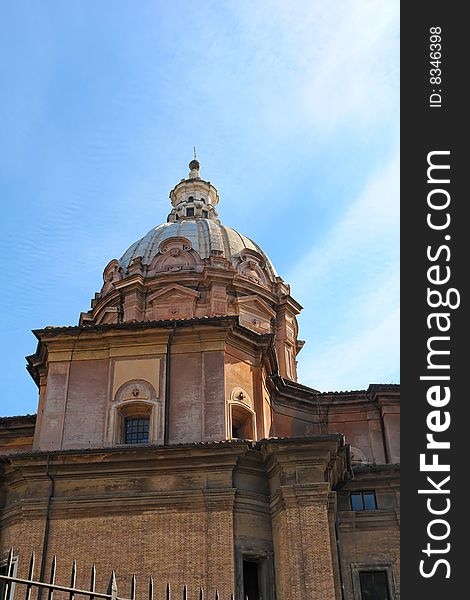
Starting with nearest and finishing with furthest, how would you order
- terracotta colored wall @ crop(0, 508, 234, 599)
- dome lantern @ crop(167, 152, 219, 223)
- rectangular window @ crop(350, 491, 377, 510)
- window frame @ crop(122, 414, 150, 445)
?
1. terracotta colored wall @ crop(0, 508, 234, 599)
2. window frame @ crop(122, 414, 150, 445)
3. rectangular window @ crop(350, 491, 377, 510)
4. dome lantern @ crop(167, 152, 219, 223)

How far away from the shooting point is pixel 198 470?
21.6 meters

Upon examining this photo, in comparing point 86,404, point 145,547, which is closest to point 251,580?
point 145,547

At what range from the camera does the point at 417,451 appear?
34.1ft

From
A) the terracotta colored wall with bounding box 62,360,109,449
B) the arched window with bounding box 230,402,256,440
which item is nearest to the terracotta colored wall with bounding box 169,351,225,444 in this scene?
the arched window with bounding box 230,402,256,440

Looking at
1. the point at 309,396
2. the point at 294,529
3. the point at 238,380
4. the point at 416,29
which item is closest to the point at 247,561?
the point at 294,529

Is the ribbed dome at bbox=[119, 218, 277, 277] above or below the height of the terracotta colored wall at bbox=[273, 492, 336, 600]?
above

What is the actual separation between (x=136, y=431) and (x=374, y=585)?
8.84 meters

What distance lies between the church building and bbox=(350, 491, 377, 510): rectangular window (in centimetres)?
5

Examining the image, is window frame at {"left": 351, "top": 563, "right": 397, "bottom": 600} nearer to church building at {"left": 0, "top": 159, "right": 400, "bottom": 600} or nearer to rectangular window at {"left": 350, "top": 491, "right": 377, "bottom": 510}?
church building at {"left": 0, "top": 159, "right": 400, "bottom": 600}

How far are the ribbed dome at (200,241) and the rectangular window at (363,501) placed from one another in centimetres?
1638

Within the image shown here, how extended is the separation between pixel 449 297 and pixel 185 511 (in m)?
12.7

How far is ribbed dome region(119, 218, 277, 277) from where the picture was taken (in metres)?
38.8

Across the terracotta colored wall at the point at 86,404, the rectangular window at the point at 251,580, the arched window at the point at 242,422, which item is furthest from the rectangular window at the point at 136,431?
the rectangular window at the point at 251,580

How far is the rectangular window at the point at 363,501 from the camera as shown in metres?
24.5
